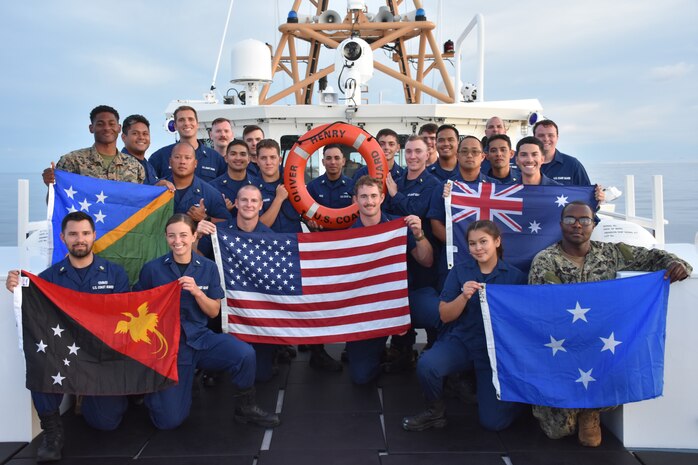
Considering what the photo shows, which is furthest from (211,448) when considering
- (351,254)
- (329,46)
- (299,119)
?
(329,46)

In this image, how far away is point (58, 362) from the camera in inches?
135

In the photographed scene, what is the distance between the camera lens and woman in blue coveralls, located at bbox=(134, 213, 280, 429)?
363cm

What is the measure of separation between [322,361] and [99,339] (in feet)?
5.64

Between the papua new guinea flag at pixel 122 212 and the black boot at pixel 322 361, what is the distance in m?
1.36

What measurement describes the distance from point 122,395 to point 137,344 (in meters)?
0.34

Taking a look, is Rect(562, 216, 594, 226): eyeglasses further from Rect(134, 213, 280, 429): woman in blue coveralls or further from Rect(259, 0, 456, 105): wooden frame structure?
Rect(259, 0, 456, 105): wooden frame structure

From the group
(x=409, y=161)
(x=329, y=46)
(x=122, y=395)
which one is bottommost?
(x=122, y=395)

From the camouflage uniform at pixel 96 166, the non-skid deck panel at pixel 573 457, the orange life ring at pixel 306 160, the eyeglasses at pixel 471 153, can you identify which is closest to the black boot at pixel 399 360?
the orange life ring at pixel 306 160

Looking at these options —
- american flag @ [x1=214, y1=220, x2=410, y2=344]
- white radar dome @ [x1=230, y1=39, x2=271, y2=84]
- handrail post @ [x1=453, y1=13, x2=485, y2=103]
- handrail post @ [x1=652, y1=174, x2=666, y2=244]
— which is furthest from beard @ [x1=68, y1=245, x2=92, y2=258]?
handrail post @ [x1=453, y1=13, x2=485, y2=103]

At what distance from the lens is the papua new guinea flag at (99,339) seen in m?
3.41

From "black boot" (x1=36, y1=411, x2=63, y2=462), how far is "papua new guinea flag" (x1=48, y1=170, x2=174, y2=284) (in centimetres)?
105

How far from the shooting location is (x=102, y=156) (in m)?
4.51

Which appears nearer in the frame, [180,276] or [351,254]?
[180,276]

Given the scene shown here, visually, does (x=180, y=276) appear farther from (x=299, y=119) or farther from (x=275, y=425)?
(x=299, y=119)
